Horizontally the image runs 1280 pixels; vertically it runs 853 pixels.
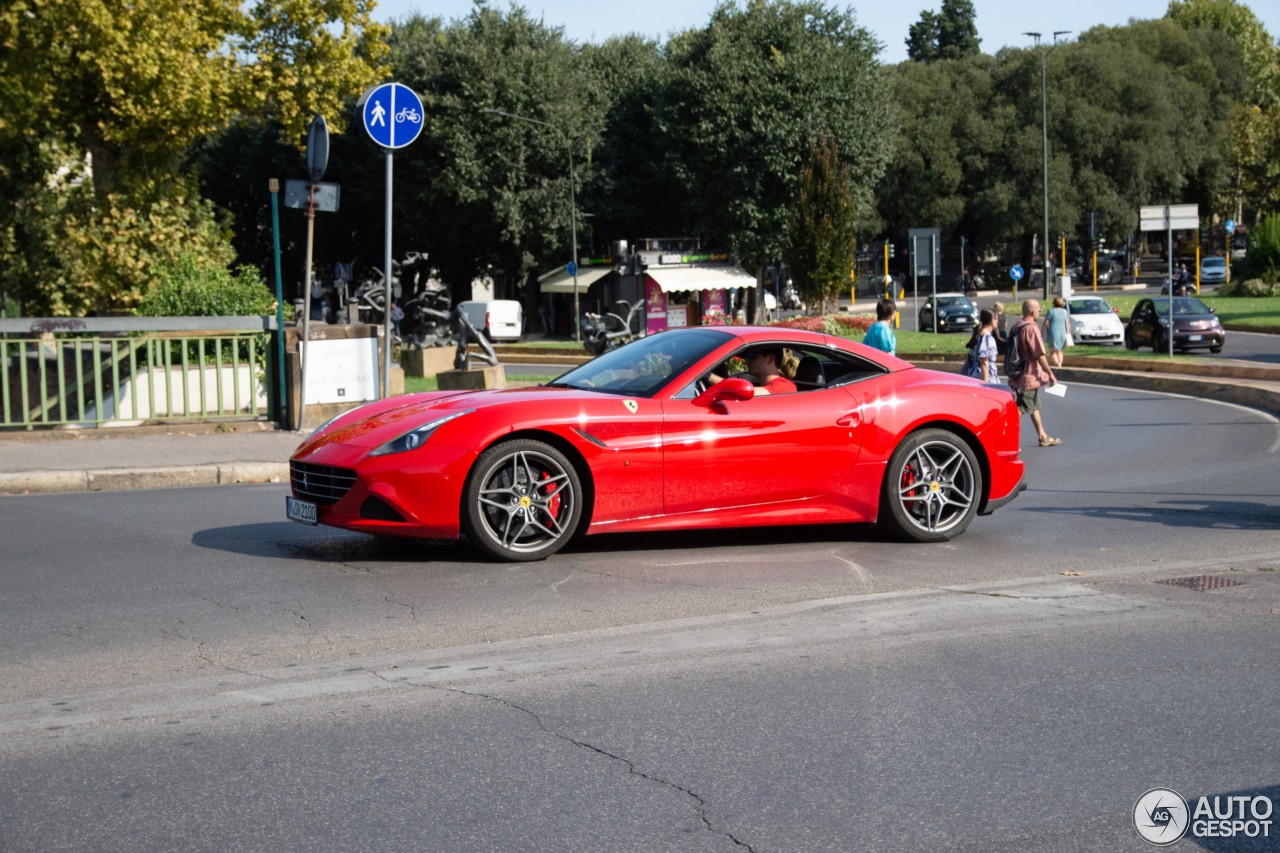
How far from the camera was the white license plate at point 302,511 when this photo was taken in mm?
8258

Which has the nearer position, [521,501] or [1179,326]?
[521,501]

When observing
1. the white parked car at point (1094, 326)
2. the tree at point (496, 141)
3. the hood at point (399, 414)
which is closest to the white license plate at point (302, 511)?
the hood at point (399, 414)

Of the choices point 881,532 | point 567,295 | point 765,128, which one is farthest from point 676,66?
point 881,532

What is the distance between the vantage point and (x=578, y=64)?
6112 centimetres

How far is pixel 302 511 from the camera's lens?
8328 mm

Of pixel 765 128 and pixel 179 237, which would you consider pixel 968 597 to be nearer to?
pixel 179 237

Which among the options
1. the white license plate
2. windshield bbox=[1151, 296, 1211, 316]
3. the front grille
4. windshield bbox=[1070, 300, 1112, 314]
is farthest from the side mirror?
windshield bbox=[1070, 300, 1112, 314]

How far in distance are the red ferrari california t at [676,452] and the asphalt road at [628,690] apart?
285 millimetres

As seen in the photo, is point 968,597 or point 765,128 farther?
A: point 765,128

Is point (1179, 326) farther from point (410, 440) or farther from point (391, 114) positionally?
point (410, 440)

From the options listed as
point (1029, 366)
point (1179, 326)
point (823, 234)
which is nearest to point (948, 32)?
point (823, 234)

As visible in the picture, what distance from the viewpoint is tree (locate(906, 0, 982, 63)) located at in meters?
116

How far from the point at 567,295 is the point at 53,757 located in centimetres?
5985

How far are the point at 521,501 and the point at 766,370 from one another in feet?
6.46
